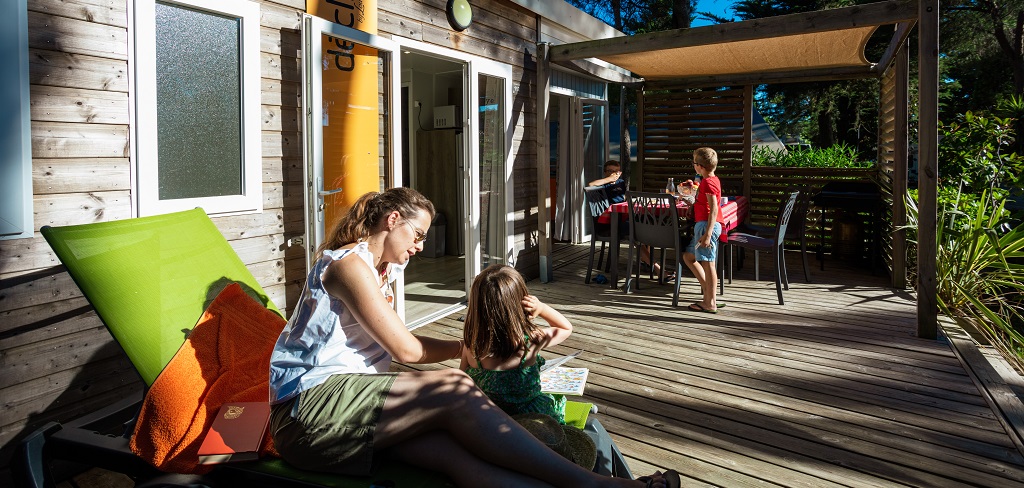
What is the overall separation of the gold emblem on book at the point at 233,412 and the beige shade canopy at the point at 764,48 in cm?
469

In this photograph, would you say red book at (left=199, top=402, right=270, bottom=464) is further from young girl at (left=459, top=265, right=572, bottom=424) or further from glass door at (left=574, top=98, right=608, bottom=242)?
glass door at (left=574, top=98, right=608, bottom=242)

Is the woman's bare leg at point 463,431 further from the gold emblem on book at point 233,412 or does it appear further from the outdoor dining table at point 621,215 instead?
the outdoor dining table at point 621,215

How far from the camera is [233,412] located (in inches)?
84.0

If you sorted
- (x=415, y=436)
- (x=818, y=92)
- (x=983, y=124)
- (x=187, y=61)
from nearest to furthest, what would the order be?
(x=415, y=436), (x=187, y=61), (x=983, y=124), (x=818, y=92)

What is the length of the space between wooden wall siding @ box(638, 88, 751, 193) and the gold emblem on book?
7.33m

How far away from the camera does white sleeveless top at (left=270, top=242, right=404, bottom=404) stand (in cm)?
200

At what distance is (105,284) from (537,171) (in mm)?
5019

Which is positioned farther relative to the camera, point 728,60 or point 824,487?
point 728,60

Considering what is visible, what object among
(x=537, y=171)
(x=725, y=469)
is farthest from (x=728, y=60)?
(x=725, y=469)

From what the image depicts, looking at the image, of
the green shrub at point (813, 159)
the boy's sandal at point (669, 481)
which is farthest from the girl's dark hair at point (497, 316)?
the green shrub at point (813, 159)

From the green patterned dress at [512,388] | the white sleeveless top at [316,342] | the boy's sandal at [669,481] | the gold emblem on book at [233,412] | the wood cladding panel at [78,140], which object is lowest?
the boy's sandal at [669,481]

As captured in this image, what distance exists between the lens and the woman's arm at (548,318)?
87.1 inches

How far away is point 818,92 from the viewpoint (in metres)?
15.2

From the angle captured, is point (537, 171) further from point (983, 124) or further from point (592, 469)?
point (592, 469)
